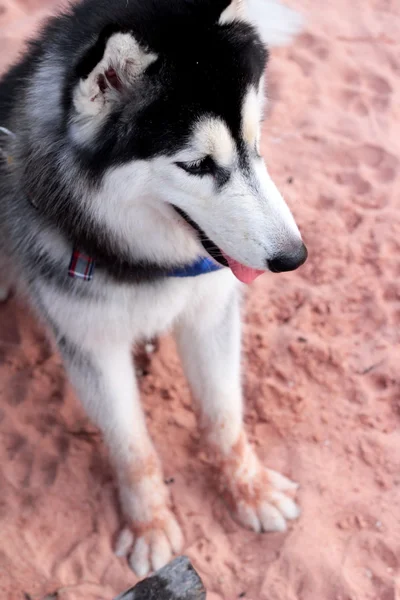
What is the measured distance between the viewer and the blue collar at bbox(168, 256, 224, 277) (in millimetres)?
2168

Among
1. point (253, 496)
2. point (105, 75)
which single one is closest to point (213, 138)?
point (105, 75)

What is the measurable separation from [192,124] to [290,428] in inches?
63.9

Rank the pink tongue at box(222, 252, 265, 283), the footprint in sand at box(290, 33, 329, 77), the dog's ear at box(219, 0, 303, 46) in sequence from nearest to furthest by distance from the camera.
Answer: the pink tongue at box(222, 252, 265, 283), the dog's ear at box(219, 0, 303, 46), the footprint in sand at box(290, 33, 329, 77)

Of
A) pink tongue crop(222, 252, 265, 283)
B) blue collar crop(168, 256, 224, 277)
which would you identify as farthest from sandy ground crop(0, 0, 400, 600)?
pink tongue crop(222, 252, 265, 283)

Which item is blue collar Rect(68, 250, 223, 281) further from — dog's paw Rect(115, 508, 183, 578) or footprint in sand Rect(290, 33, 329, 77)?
footprint in sand Rect(290, 33, 329, 77)

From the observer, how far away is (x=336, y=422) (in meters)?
2.94

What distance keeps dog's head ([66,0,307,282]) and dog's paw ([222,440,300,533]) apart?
1.12 m

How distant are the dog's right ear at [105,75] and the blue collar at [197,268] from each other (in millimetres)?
558

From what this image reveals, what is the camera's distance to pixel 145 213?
6.33 feet

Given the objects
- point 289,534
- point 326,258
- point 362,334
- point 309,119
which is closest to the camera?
point 289,534

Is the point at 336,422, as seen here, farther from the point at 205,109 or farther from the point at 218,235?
the point at 205,109

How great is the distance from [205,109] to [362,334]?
181 centimetres

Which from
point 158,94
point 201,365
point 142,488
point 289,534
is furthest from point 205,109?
point 289,534

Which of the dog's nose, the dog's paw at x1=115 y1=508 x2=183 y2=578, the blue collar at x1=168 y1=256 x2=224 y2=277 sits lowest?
the dog's paw at x1=115 y1=508 x2=183 y2=578
